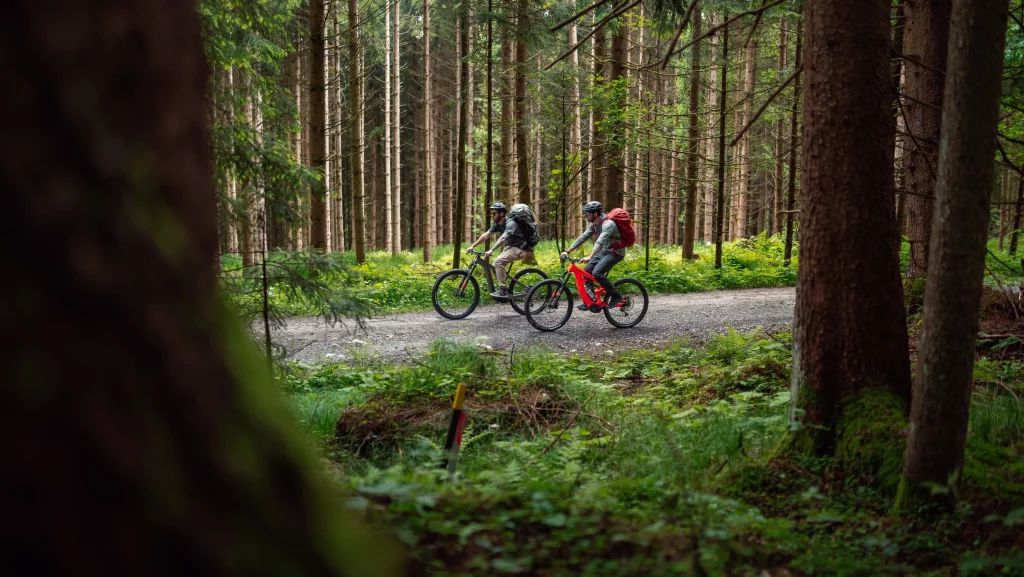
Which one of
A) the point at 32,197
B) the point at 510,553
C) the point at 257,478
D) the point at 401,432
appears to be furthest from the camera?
the point at 401,432

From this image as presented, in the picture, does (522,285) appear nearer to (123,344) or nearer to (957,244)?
(957,244)

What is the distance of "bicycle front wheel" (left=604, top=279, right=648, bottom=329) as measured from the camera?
12.0 m

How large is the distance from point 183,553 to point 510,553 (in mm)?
1426

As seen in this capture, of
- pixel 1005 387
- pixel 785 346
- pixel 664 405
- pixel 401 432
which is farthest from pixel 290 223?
pixel 1005 387

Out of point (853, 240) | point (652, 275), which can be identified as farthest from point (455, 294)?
point (853, 240)

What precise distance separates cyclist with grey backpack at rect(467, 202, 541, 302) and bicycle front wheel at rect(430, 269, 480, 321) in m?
0.48

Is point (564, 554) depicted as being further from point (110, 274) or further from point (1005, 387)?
point (1005, 387)

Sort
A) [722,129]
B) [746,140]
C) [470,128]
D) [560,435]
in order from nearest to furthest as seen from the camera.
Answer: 1. [560,435]
2. [722,129]
3. [746,140]
4. [470,128]

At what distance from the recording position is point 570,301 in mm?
11930

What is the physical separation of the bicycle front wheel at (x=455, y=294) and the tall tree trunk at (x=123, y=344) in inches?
445

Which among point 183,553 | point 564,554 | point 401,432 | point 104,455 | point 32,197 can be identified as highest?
point 32,197

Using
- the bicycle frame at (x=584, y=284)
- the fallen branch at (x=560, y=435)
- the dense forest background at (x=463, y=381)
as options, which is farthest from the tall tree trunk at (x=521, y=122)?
the fallen branch at (x=560, y=435)

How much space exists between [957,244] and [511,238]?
31.1 ft

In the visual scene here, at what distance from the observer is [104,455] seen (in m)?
1.07
